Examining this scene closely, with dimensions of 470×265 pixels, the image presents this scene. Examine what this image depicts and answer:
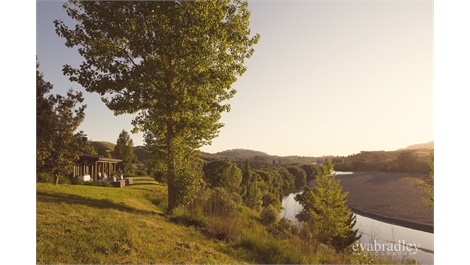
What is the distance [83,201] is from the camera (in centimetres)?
1357

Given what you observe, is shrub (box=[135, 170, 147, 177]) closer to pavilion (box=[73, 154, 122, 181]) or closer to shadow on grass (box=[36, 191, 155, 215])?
pavilion (box=[73, 154, 122, 181])

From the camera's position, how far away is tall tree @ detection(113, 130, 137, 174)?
35156 millimetres

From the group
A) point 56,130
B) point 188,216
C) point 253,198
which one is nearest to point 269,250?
point 188,216

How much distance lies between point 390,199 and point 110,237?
25341 millimetres

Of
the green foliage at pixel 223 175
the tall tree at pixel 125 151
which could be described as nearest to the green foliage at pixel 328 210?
the green foliage at pixel 223 175

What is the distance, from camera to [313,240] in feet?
38.3

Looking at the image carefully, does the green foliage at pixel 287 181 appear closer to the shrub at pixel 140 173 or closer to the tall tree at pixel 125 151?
the shrub at pixel 140 173

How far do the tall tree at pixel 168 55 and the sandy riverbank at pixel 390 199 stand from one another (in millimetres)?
14621

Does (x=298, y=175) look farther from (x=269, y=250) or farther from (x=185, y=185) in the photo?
(x=269, y=250)

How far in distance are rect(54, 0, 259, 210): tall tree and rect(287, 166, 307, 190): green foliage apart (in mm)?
27707
